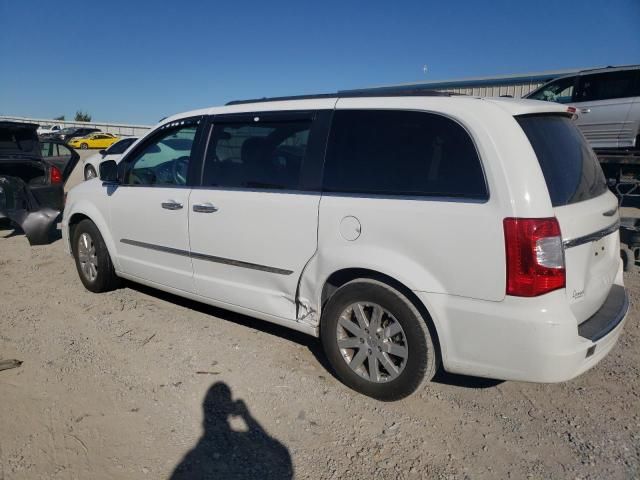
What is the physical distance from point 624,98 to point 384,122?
907 centimetres

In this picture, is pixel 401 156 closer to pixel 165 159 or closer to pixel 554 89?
pixel 165 159

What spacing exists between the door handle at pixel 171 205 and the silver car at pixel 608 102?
870 centimetres

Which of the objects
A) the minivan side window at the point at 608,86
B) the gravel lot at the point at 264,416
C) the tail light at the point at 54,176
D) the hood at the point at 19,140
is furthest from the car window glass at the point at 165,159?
the minivan side window at the point at 608,86

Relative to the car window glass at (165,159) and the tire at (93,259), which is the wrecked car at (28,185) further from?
the car window glass at (165,159)

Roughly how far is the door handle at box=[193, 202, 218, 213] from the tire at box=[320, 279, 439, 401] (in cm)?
114

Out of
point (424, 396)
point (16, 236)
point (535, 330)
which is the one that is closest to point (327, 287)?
point (424, 396)

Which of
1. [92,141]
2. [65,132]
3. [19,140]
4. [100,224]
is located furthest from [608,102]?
[65,132]

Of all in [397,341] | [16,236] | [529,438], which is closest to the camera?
[529,438]

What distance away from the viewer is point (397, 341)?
282 centimetres

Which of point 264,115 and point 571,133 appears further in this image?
point 264,115

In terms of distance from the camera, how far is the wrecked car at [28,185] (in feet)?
22.8

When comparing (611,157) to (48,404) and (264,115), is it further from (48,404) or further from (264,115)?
(48,404)

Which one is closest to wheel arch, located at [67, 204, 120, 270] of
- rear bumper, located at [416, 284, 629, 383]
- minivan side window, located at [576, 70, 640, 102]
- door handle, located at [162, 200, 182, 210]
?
door handle, located at [162, 200, 182, 210]

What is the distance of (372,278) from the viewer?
112 inches
